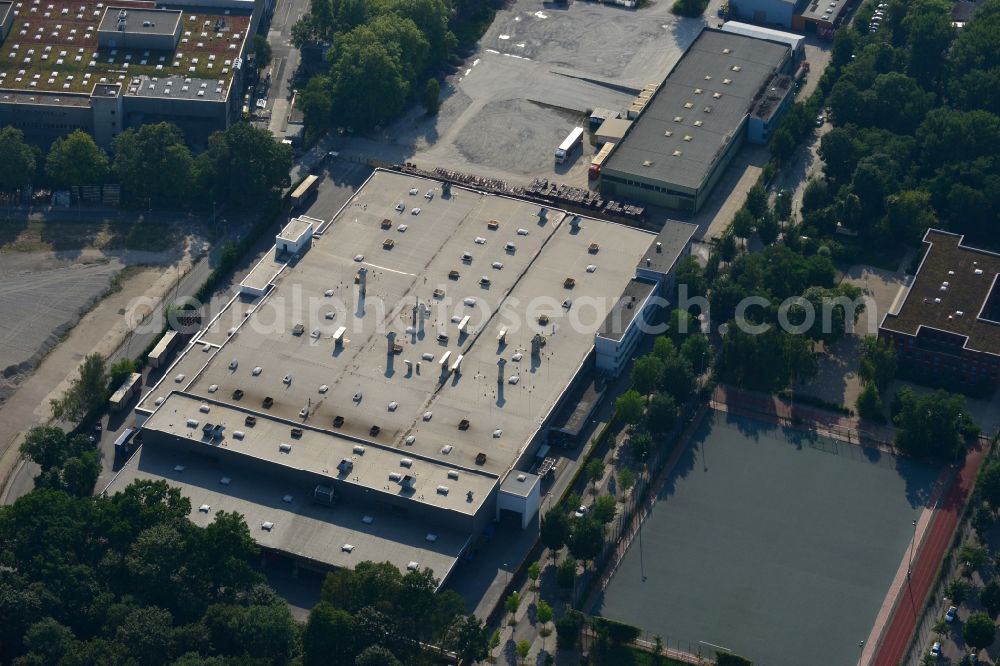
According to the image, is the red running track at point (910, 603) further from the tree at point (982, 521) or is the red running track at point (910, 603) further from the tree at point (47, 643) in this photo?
the tree at point (47, 643)

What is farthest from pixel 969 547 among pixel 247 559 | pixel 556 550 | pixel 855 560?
pixel 247 559

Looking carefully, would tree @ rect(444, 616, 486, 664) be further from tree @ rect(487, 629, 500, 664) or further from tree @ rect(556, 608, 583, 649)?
tree @ rect(556, 608, 583, 649)

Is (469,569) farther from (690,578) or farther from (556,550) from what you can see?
(690,578)

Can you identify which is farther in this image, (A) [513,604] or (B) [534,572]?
(B) [534,572]

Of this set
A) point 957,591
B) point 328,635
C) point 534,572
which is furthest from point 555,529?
point 957,591

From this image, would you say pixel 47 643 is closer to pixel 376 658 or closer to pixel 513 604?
pixel 376 658
